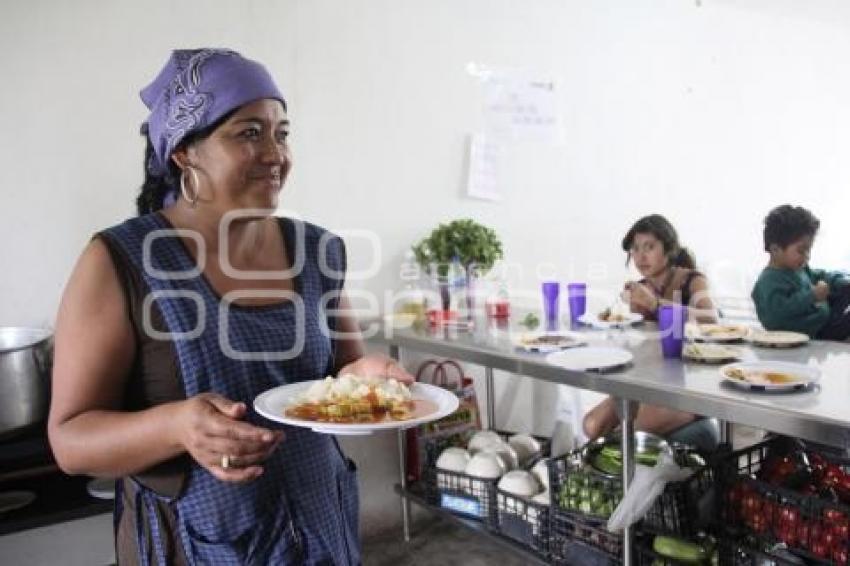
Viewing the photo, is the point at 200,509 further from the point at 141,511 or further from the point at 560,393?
the point at 560,393

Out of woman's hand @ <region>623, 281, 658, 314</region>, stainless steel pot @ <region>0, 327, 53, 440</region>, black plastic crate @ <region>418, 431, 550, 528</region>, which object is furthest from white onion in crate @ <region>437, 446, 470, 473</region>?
stainless steel pot @ <region>0, 327, 53, 440</region>

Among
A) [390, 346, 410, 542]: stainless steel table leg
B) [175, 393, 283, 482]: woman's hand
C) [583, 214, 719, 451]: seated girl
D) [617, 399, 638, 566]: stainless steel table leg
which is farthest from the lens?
[390, 346, 410, 542]: stainless steel table leg

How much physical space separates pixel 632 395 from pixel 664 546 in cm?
44

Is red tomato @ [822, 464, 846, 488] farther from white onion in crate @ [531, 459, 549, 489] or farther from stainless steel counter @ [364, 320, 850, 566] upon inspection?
white onion in crate @ [531, 459, 549, 489]

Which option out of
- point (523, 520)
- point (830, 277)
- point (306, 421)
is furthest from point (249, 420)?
point (830, 277)

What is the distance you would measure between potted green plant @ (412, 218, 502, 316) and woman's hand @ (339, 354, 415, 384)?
1.46m

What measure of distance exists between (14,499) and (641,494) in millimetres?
1619

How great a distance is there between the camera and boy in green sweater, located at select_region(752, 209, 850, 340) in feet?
8.52

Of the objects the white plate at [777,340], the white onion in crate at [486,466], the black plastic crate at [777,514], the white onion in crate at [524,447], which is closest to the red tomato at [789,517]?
the black plastic crate at [777,514]

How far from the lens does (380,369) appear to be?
1.12m

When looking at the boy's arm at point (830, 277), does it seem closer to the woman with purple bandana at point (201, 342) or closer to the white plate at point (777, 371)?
the white plate at point (777, 371)

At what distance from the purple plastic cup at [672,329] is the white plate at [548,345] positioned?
25cm

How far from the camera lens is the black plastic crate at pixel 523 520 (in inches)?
76.9

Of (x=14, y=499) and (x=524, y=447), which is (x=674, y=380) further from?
(x=14, y=499)
